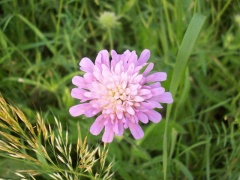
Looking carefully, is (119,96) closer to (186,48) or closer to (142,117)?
(142,117)

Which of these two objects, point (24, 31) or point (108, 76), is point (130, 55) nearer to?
point (108, 76)

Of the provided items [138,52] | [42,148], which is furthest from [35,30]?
[42,148]

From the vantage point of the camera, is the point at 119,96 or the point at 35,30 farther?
the point at 35,30

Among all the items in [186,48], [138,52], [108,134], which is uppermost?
[138,52]

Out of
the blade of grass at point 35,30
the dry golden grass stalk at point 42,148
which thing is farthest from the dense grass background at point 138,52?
the dry golden grass stalk at point 42,148

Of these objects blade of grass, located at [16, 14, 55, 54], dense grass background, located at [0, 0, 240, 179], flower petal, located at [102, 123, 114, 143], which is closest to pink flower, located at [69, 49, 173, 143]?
flower petal, located at [102, 123, 114, 143]

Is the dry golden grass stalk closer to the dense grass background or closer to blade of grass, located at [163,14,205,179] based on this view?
blade of grass, located at [163,14,205,179]

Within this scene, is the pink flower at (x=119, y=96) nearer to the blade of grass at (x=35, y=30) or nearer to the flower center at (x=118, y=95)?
the flower center at (x=118, y=95)

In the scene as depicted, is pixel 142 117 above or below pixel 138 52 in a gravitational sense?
below
